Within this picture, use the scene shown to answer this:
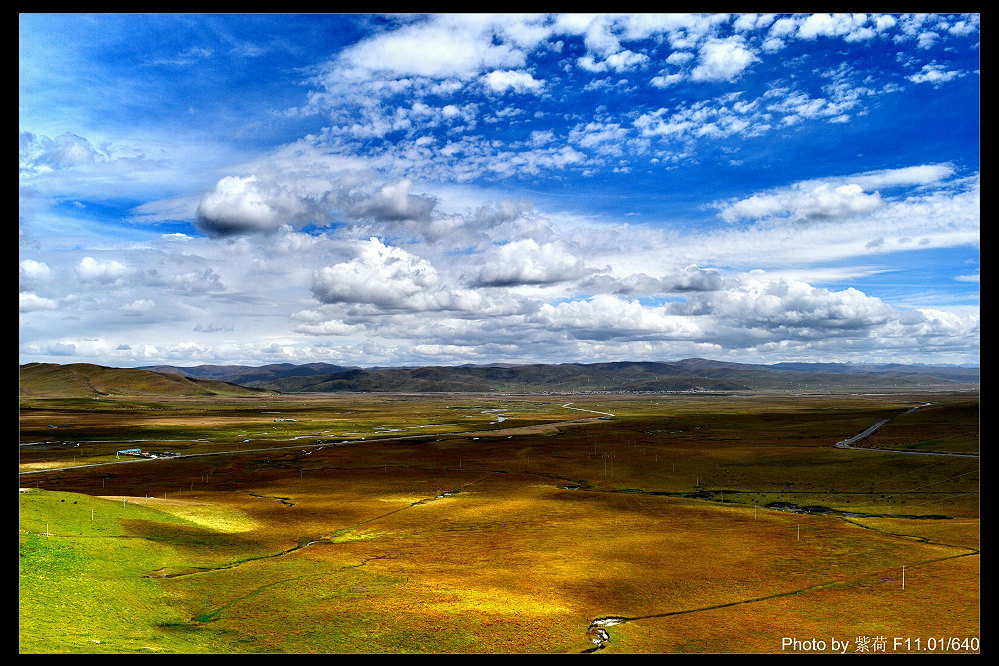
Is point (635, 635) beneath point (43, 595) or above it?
beneath
